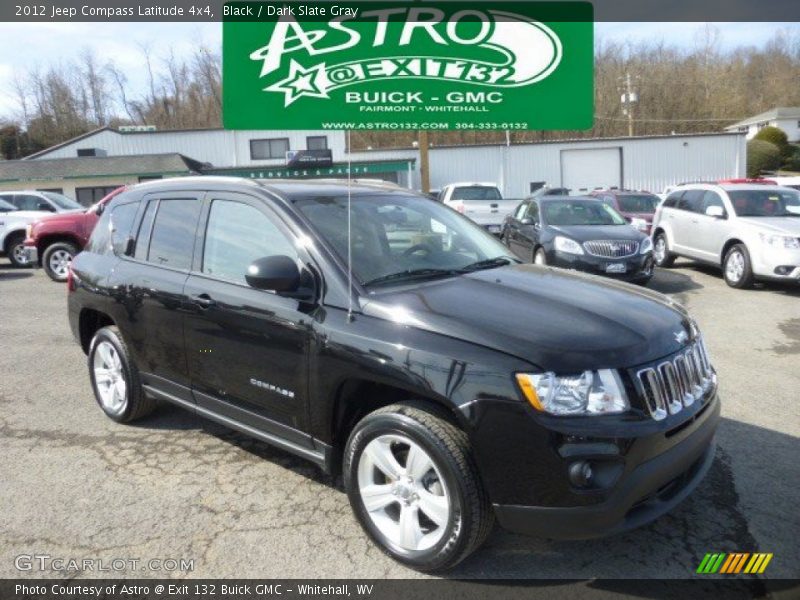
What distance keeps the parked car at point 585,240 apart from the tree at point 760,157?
135 feet

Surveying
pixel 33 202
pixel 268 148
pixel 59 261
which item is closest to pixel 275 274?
pixel 59 261

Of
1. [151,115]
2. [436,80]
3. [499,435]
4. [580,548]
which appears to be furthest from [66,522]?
[151,115]

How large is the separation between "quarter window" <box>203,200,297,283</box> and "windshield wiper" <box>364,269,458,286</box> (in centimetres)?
50

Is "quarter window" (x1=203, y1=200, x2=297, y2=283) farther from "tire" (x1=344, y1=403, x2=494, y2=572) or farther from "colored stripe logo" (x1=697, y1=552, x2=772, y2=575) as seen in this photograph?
"colored stripe logo" (x1=697, y1=552, x2=772, y2=575)

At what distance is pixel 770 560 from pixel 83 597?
3.11 meters

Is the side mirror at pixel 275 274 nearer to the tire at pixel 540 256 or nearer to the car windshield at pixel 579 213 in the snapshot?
the tire at pixel 540 256

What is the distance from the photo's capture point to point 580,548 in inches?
119

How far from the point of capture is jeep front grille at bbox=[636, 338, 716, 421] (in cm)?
263

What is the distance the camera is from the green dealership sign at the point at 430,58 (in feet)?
35.3

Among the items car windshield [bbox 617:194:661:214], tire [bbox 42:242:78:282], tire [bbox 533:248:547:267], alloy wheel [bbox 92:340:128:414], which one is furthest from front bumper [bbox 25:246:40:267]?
car windshield [bbox 617:194:661:214]

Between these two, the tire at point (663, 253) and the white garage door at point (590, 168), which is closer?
the tire at point (663, 253)

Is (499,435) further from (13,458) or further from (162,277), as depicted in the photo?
(13,458)

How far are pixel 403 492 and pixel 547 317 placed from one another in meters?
1.05

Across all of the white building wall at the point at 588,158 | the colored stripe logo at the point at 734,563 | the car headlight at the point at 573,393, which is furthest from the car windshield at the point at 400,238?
the white building wall at the point at 588,158
